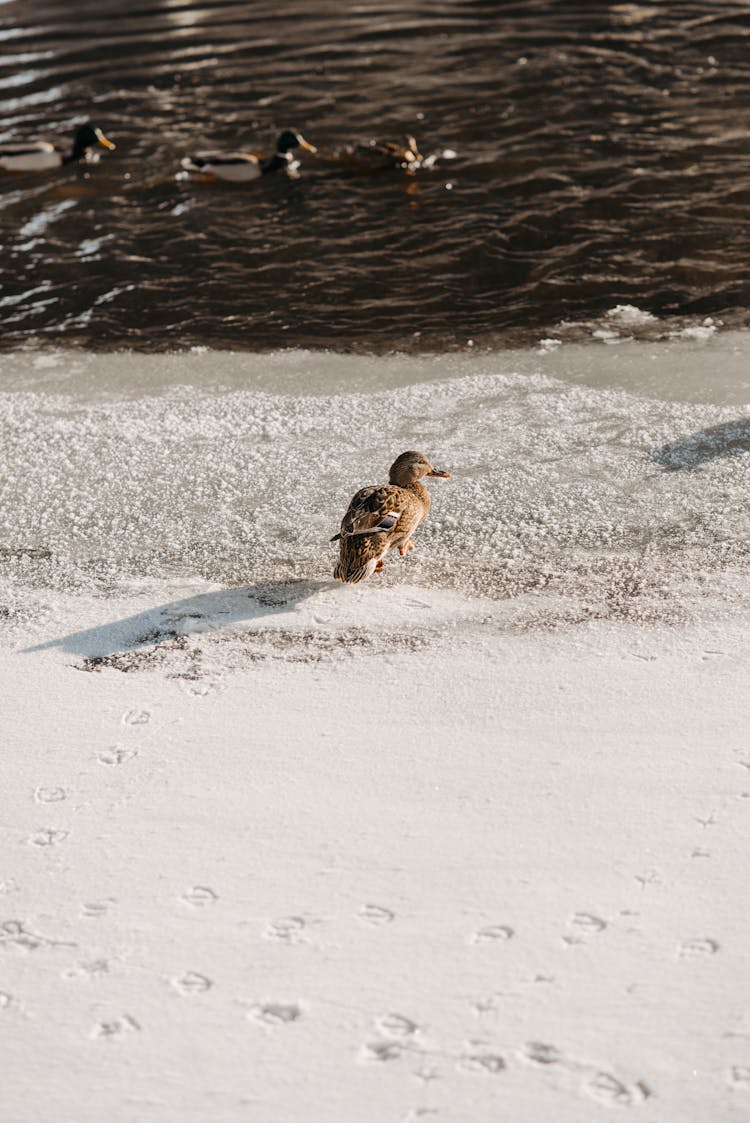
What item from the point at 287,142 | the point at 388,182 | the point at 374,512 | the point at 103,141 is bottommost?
the point at 374,512

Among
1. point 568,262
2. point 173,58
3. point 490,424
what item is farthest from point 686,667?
point 173,58

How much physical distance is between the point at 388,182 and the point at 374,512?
6622mm

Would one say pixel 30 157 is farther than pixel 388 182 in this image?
Yes

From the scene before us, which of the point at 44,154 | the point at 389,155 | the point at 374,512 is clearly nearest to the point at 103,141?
the point at 44,154

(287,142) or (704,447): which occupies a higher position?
(287,142)

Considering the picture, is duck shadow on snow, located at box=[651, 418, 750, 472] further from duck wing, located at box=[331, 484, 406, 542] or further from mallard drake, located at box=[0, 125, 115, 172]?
mallard drake, located at box=[0, 125, 115, 172]

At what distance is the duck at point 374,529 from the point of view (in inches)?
197

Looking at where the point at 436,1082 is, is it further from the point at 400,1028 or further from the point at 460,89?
the point at 460,89

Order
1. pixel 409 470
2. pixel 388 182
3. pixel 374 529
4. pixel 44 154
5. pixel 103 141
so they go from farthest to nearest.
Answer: pixel 103 141 < pixel 44 154 < pixel 388 182 < pixel 409 470 < pixel 374 529

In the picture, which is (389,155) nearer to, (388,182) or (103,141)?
(388,182)

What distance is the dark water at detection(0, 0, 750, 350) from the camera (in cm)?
841

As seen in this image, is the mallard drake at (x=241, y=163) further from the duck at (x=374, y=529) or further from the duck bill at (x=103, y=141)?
the duck at (x=374, y=529)

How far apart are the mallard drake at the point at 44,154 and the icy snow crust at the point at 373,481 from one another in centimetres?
491

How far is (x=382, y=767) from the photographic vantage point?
385cm
